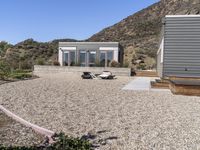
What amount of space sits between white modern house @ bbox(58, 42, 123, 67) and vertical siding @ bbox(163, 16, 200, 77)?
16.4 metres

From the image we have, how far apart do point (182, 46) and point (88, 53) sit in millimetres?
18595

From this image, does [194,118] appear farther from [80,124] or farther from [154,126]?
[80,124]

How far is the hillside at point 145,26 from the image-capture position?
63406 mm

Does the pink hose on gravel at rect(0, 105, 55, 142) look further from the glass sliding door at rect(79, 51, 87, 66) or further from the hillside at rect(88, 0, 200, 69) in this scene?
the hillside at rect(88, 0, 200, 69)

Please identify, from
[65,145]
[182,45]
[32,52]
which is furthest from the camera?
[32,52]

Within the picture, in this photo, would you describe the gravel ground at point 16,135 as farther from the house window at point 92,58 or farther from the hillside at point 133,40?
the house window at point 92,58

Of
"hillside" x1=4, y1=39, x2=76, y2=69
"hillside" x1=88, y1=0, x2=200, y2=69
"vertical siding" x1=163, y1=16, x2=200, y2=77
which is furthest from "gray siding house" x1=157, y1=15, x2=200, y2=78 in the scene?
"hillside" x1=88, y1=0, x2=200, y2=69

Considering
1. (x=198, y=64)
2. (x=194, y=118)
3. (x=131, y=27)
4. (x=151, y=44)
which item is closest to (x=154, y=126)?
(x=194, y=118)

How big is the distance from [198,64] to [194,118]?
1092cm

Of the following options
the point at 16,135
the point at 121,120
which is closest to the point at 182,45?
the point at 121,120

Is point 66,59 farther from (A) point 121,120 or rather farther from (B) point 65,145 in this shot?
(B) point 65,145

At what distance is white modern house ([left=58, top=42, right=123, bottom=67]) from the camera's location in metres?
35.2

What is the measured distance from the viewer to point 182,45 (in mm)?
18453

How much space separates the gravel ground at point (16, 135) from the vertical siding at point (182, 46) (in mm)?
13059
